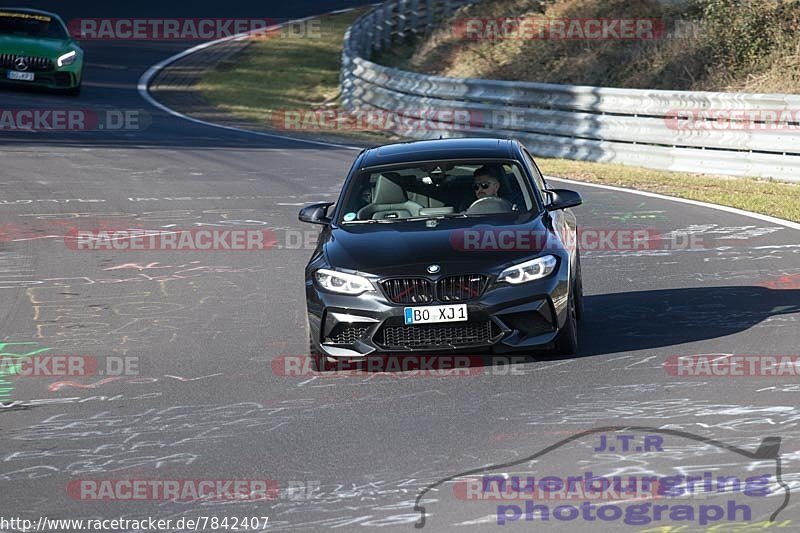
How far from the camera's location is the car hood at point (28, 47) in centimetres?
2975

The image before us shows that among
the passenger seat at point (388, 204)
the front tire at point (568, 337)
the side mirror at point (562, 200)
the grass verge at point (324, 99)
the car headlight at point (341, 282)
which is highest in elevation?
the side mirror at point (562, 200)

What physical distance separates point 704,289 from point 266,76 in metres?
27.4

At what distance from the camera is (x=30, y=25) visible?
99.7 ft

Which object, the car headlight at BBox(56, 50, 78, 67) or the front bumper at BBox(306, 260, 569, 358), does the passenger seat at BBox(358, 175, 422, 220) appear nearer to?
the front bumper at BBox(306, 260, 569, 358)

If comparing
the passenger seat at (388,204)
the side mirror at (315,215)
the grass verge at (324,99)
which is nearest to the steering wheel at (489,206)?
the passenger seat at (388,204)

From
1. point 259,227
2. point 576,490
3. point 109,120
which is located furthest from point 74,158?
point 576,490

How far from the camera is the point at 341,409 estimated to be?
8.41 metres

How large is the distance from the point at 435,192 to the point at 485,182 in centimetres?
37

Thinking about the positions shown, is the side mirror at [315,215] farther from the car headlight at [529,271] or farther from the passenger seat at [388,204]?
the car headlight at [529,271]

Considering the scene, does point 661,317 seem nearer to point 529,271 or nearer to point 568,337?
point 568,337

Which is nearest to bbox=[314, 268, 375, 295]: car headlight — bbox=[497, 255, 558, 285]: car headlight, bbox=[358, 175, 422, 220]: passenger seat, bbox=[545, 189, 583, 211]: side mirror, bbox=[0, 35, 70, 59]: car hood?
bbox=[497, 255, 558, 285]: car headlight

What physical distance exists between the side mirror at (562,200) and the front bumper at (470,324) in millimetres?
973

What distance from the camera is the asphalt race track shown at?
686cm

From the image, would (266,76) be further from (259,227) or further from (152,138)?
(259,227)
